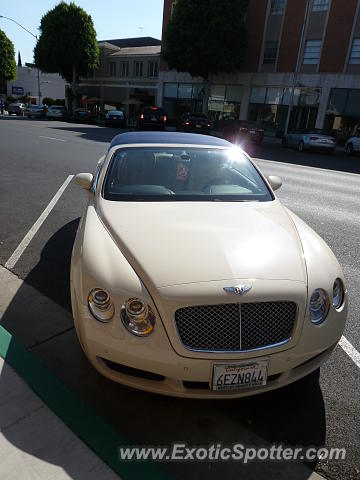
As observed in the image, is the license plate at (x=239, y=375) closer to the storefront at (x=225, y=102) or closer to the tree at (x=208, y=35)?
the tree at (x=208, y=35)

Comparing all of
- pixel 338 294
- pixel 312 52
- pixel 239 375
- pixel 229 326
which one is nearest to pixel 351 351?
pixel 338 294

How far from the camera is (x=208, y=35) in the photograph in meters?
31.7

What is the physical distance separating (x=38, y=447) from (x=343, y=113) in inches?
1264

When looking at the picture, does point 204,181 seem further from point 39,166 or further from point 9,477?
point 39,166

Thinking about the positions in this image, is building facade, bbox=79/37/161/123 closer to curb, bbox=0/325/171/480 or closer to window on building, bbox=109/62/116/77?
window on building, bbox=109/62/116/77

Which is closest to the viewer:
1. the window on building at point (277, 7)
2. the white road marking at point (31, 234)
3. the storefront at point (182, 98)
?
the white road marking at point (31, 234)

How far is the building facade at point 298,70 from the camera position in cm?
2870

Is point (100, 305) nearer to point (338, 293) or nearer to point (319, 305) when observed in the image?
point (319, 305)

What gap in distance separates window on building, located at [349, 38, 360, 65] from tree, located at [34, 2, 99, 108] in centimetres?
3076

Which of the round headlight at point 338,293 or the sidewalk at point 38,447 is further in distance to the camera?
the round headlight at point 338,293

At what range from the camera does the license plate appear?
224cm

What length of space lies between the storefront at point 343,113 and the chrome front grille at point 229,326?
30695 mm

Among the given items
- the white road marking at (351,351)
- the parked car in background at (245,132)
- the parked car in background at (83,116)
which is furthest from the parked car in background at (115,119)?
the white road marking at (351,351)

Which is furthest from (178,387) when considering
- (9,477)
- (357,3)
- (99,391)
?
(357,3)
